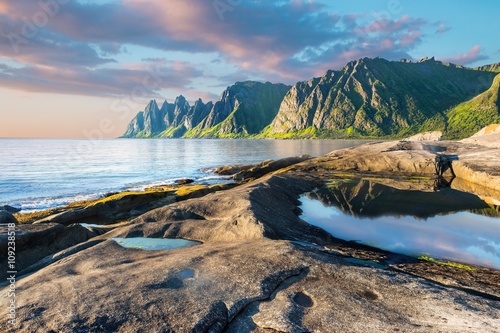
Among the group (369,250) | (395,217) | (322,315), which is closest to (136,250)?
(322,315)

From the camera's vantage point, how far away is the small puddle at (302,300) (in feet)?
39.5

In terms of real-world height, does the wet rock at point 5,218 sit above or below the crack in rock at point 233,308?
below

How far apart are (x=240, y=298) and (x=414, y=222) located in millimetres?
22433

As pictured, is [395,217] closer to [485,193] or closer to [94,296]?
[485,193]

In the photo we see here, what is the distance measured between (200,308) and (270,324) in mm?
2666

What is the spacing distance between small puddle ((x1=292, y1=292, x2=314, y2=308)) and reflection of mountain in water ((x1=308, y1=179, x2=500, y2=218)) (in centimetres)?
2025

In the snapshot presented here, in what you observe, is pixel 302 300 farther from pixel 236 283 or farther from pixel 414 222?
pixel 414 222

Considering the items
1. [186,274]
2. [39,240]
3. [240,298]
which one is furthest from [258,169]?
[240,298]

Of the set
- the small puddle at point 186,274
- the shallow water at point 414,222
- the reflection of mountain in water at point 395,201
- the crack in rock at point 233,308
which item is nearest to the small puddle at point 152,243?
the small puddle at point 186,274

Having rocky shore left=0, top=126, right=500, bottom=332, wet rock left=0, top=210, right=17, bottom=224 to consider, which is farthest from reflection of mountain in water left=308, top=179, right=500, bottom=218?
wet rock left=0, top=210, right=17, bottom=224

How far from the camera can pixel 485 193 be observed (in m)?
41.7

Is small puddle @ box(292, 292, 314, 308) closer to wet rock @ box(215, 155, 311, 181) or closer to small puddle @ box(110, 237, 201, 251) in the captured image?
small puddle @ box(110, 237, 201, 251)

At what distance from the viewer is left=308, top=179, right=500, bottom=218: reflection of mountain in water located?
3228 cm

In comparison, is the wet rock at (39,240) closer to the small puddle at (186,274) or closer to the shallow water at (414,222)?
the small puddle at (186,274)
